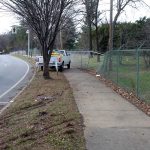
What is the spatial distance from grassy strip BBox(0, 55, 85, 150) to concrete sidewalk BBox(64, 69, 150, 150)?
0.25 meters

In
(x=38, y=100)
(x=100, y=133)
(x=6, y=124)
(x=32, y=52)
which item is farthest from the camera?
(x=32, y=52)

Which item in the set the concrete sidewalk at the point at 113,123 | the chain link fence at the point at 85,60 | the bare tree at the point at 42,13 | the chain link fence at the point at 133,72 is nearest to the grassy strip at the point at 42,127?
the concrete sidewalk at the point at 113,123

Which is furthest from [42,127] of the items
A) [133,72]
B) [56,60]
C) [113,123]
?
[56,60]

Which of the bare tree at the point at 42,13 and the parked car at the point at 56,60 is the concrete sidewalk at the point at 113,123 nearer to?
the bare tree at the point at 42,13

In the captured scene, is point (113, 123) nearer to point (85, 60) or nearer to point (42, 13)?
point (42, 13)

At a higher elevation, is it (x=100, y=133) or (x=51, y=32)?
(x=51, y=32)

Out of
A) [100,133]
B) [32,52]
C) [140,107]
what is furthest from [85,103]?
[32,52]

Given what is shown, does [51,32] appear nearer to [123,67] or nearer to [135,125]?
[123,67]

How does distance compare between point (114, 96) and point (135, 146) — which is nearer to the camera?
point (135, 146)

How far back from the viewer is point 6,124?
32.2 feet

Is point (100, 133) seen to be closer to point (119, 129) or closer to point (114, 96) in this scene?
point (119, 129)

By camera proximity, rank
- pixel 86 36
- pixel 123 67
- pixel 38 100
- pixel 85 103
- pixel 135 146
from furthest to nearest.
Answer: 1. pixel 86 36
2. pixel 123 67
3. pixel 38 100
4. pixel 85 103
5. pixel 135 146

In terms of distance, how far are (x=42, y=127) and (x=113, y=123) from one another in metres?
1.61

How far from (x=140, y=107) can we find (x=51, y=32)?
38.6 ft
